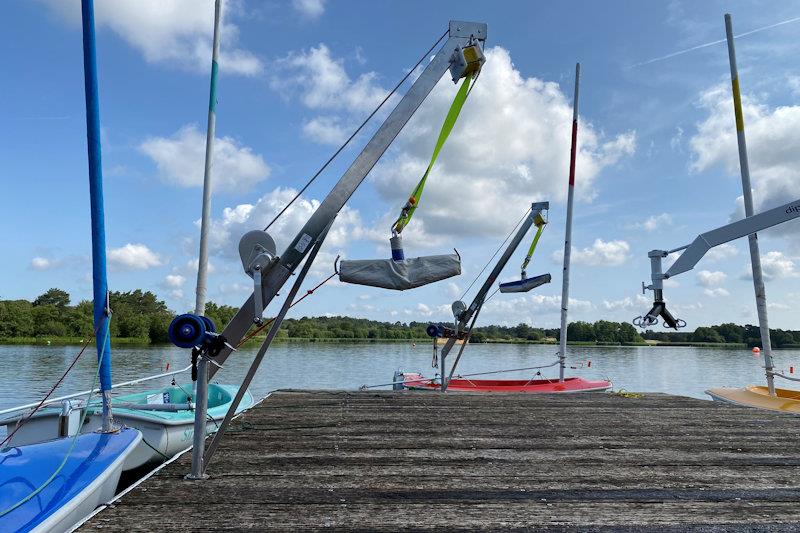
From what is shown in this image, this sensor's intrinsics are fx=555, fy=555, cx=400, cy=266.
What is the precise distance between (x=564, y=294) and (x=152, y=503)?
44.5ft

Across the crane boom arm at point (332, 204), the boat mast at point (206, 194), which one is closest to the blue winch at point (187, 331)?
the crane boom arm at point (332, 204)

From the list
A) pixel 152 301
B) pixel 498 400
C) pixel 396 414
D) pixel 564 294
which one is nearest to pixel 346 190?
pixel 396 414

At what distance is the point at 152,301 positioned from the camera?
302 ft

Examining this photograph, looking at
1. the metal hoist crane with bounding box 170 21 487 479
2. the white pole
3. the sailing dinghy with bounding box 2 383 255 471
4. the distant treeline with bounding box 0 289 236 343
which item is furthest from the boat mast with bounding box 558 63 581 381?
the distant treeline with bounding box 0 289 236 343

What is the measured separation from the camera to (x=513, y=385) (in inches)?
647

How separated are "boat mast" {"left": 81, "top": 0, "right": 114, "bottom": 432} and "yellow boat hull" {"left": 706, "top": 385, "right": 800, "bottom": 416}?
10.2m

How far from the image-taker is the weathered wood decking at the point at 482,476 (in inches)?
152

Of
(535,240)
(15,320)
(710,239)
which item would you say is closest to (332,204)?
(710,239)

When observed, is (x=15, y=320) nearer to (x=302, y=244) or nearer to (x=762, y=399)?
(x=302, y=244)

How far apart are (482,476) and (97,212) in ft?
15.5

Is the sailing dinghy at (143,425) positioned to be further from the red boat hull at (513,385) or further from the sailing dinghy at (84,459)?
the red boat hull at (513,385)

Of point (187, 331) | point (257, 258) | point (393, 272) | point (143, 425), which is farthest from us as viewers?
point (143, 425)

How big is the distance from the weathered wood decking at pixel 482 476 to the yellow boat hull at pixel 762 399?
78.4 inches

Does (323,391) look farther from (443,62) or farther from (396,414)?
(443,62)
